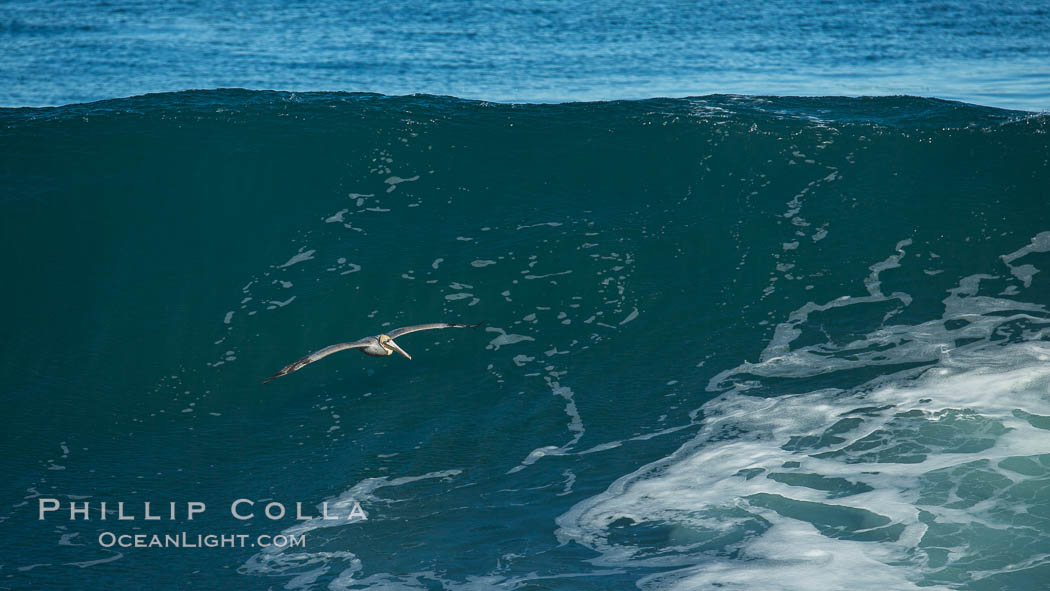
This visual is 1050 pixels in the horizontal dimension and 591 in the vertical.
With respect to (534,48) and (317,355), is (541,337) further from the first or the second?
(534,48)

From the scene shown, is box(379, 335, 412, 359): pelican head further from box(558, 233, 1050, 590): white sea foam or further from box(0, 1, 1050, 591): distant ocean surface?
box(558, 233, 1050, 590): white sea foam

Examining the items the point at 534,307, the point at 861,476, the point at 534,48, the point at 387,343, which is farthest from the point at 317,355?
the point at 534,48

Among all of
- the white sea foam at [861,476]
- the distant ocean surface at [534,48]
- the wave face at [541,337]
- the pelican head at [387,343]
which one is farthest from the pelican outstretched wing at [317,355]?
the distant ocean surface at [534,48]

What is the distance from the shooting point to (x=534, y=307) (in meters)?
9.41

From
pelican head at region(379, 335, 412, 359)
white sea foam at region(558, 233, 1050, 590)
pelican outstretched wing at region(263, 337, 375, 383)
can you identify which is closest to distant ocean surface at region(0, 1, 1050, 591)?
white sea foam at region(558, 233, 1050, 590)

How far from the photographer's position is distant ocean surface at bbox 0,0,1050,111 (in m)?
13.0

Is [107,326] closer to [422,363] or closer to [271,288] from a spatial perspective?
[271,288]

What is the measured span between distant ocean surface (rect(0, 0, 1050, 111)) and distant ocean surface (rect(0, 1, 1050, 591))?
109 millimetres

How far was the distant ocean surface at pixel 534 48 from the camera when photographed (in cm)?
1299

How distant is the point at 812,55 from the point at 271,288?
31.5 ft

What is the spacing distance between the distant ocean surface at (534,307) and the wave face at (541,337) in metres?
0.04

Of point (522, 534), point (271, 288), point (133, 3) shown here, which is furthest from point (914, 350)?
point (133, 3)

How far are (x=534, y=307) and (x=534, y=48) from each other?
701 centimetres

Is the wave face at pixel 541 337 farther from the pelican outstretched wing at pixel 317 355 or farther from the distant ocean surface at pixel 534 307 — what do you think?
the pelican outstretched wing at pixel 317 355
